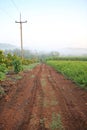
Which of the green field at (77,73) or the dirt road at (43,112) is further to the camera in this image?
the green field at (77,73)

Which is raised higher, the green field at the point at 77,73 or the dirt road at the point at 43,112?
the green field at the point at 77,73

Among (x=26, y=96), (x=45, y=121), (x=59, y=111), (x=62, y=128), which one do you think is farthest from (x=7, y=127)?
(x=26, y=96)

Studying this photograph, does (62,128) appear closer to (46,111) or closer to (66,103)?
(46,111)

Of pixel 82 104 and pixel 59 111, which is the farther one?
pixel 82 104

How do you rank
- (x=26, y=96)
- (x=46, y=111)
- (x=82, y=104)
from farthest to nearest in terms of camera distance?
(x=26, y=96) < (x=82, y=104) < (x=46, y=111)

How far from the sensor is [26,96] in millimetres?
10078

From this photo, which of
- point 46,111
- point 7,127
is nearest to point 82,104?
point 46,111

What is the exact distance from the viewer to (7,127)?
5969mm

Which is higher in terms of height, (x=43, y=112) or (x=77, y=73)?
(x=77, y=73)

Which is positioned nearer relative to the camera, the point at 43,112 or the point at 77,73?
the point at 43,112

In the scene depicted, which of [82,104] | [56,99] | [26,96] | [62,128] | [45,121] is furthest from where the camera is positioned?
[26,96]

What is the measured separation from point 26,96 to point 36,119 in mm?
3572

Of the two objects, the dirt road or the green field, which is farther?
the green field

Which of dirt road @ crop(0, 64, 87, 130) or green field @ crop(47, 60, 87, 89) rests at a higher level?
green field @ crop(47, 60, 87, 89)
